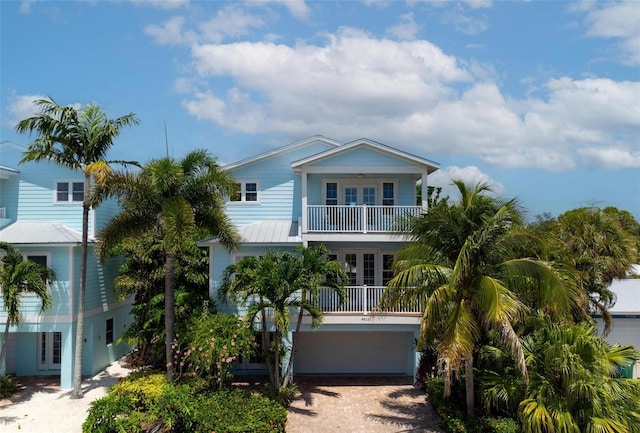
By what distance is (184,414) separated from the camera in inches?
494

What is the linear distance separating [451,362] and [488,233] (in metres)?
3.16

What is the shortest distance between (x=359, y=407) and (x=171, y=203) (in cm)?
869

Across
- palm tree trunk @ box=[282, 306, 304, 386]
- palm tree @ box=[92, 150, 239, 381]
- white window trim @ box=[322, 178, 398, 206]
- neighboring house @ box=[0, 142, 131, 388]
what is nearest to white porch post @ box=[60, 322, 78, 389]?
neighboring house @ box=[0, 142, 131, 388]

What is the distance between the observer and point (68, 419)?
1463cm

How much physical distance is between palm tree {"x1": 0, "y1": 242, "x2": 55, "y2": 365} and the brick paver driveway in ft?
30.1

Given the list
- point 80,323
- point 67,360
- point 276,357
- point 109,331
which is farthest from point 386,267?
point 67,360

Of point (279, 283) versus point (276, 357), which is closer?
point (279, 283)

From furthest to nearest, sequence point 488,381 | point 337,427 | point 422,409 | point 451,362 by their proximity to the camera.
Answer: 1. point 422,409
2. point 337,427
3. point 488,381
4. point 451,362

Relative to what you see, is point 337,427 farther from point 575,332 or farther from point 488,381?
point 575,332

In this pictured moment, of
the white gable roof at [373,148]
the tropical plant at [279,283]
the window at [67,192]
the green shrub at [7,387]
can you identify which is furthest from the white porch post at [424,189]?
the green shrub at [7,387]

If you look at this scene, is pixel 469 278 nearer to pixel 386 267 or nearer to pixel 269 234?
pixel 386 267

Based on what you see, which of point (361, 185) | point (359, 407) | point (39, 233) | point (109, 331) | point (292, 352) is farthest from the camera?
point (109, 331)

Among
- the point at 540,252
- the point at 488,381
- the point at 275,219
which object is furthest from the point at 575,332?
the point at 275,219

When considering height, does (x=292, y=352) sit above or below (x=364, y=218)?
below
